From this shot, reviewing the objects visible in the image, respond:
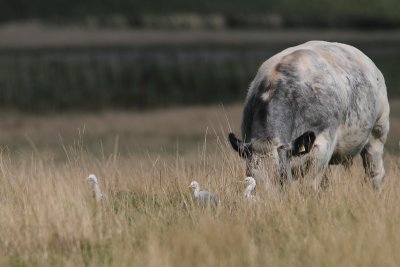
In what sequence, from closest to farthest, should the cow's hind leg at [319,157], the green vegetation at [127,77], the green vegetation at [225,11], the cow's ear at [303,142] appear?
the cow's ear at [303,142], the cow's hind leg at [319,157], the green vegetation at [127,77], the green vegetation at [225,11]

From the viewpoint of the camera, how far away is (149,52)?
79.7 meters

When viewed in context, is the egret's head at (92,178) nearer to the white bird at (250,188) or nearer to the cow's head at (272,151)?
the cow's head at (272,151)

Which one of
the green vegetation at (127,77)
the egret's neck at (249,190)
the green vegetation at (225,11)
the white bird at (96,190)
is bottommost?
the green vegetation at (225,11)

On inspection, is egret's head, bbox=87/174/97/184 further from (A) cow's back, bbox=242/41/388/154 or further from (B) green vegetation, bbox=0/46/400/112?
(B) green vegetation, bbox=0/46/400/112

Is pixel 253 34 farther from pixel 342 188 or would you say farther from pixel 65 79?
pixel 342 188

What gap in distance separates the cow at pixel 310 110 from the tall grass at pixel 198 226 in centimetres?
35

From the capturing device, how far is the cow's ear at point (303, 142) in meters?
10.9

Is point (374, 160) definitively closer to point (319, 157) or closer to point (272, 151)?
point (319, 157)

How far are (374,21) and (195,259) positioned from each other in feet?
345

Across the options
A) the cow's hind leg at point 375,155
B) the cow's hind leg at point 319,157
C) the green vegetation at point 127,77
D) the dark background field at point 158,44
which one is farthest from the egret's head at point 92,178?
the dark background field at point 158,44

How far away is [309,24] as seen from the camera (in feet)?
345

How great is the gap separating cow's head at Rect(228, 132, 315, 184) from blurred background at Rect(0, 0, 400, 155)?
82.3 feet

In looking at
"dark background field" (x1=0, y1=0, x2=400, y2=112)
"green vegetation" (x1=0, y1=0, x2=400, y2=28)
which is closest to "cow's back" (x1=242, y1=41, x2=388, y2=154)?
"dark background field" (x1=0, y1=0, x2=400, y2=112)

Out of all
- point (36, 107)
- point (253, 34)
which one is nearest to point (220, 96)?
point (36, 107)
